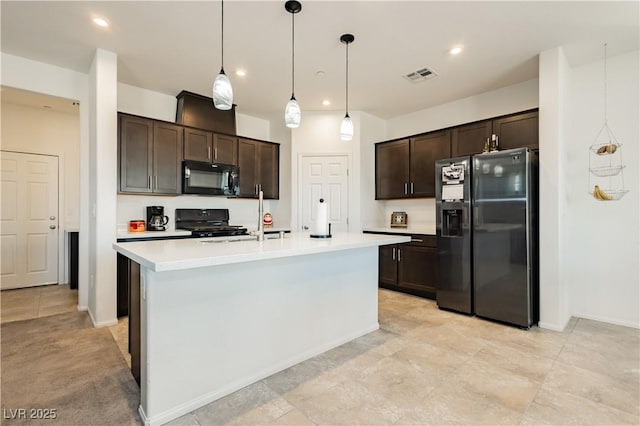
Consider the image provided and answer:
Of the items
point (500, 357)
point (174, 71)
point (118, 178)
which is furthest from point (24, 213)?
point (500, 357)

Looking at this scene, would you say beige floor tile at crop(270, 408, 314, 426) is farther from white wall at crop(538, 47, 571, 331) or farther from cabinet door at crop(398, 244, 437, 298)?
cabinet door at crop(398, 244, 437, 298)

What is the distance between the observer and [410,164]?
4.68m

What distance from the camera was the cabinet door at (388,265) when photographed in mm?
4535

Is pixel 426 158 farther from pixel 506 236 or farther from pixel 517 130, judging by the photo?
pixel 506 236

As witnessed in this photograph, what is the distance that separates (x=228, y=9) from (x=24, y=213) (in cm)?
455

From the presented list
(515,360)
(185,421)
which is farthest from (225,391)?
(515,360)

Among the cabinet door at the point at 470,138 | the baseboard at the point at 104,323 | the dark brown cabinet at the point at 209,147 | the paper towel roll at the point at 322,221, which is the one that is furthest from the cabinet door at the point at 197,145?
the cabinet door at the point at 470,138

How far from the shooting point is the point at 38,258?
15.7ft

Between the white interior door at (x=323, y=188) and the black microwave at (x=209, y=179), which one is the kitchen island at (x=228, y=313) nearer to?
the black microwave at (x=209, y=179)

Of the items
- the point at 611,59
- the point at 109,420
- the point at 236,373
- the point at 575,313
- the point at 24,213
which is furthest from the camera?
the point at 24,213

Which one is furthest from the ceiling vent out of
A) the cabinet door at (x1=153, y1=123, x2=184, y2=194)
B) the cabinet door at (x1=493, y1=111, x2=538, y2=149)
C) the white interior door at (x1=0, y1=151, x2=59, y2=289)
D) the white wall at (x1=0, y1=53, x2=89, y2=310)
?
the white interior door at (x1=0, y1=151, x2=59, y2=289)

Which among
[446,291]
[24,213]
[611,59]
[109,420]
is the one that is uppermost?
[611,59]

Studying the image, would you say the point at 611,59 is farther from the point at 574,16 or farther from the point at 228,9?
the point at 228,9

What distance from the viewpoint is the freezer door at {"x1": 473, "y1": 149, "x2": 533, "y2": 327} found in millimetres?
3043
